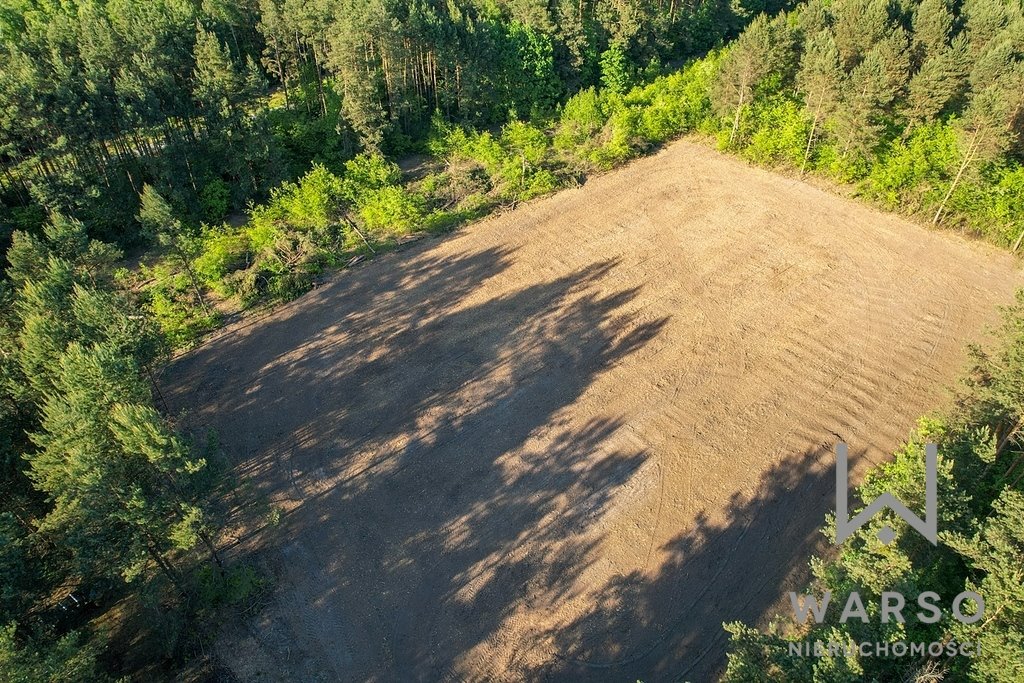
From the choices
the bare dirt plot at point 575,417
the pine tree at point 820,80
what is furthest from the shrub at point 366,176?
the pine tree at point 820,80

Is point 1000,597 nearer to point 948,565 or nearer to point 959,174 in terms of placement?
point 948,565

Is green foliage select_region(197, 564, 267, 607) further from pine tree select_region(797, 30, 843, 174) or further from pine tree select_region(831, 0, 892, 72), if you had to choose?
pine tree select_region(831, 0, 892, 72)

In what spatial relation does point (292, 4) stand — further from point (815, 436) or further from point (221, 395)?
point (815, 436)

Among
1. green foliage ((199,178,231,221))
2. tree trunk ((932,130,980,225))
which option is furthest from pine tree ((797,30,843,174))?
green foliage ((199,178,231,221))

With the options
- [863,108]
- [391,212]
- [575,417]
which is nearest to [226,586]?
[575,417]

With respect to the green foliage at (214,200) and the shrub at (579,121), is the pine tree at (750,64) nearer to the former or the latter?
the shrub at (579,121)

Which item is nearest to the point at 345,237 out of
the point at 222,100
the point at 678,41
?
the point at 222,100
